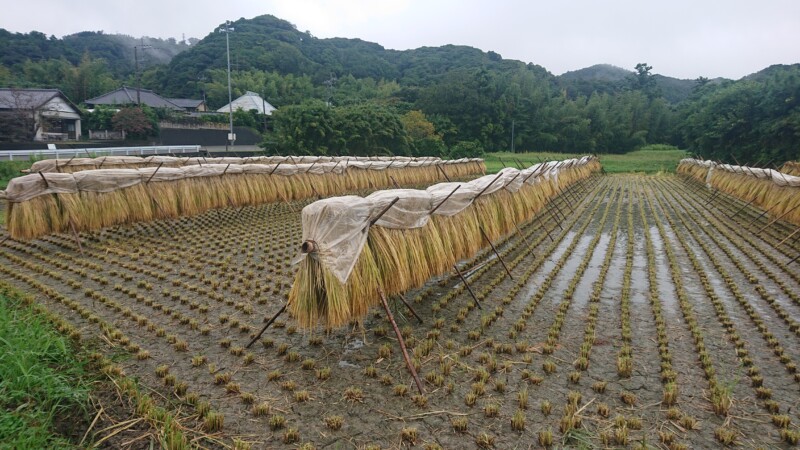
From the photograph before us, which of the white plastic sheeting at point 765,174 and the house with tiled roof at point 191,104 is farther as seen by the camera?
the house with tiled roof at point 191,104

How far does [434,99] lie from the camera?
52.5 meters

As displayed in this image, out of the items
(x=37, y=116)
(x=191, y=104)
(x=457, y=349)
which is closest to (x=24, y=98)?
(x=37, y=116)

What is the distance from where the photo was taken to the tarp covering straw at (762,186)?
12.4 metres

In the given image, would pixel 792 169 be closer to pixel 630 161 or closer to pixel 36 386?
pixel 630 161

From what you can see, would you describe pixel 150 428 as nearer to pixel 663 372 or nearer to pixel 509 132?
pixel 663 372

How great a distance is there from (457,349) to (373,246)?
5.14ft

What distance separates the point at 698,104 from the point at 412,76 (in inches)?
1791

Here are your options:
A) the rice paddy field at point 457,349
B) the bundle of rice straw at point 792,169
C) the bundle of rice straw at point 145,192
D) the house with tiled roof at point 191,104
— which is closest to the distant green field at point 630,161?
the bundle of rice straw at point 792,169

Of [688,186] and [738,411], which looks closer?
[738,411]

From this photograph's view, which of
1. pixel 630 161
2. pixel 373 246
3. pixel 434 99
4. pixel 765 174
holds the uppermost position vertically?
pixel 434 99

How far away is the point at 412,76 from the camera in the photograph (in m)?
81.3

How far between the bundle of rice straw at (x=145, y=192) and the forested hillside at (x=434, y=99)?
49.0ft

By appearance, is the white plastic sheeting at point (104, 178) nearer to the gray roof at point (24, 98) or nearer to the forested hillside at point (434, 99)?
the forested hillside at point (434, 99)

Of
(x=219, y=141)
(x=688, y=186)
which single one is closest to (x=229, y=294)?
(x=688, y=186)
